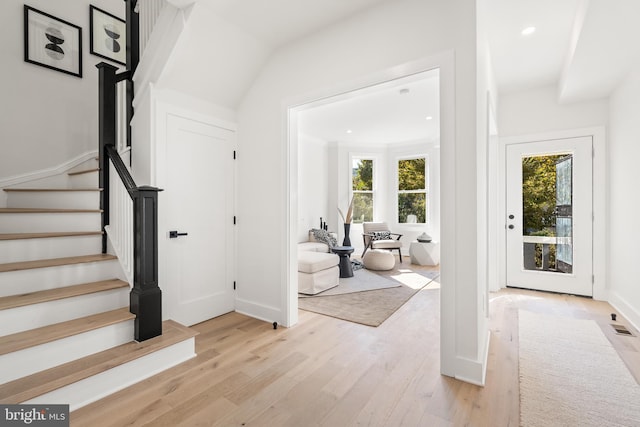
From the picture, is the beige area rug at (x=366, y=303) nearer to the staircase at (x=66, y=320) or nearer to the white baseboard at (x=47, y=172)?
the staircase at (x=66, y=320)

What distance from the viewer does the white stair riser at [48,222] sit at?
2441mm

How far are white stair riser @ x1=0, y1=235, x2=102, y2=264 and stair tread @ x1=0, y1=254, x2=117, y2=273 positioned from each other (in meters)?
0.05

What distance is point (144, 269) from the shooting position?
2219mm

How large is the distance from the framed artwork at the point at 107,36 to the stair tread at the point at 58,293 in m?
3.02

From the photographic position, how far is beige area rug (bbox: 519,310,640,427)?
168cm

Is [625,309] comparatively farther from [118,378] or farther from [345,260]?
[118,378]

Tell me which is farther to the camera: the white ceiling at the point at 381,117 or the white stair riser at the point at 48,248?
the white ceiling at the point at 381,117

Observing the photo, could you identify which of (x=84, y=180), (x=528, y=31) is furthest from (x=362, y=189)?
(x=84, y=180)

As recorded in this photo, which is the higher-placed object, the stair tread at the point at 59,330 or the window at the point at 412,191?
the window at the point at 412,191

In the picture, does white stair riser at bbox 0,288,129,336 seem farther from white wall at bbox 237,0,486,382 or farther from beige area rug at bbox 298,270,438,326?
beige area rug at bbox 298,270,438,326

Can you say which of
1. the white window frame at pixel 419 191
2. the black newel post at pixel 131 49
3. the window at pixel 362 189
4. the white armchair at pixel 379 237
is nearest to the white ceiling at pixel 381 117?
the white window frame at pixel 419 191

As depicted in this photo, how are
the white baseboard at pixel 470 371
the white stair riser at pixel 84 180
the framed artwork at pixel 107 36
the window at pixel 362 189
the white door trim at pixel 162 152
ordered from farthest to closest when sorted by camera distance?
the window at pixel 362 189
the framed artwork at pixel 107 36
the white stair riser at pixel 84 180
the white door trim at pixel 162 152
the white baseboard at pixel 470 371

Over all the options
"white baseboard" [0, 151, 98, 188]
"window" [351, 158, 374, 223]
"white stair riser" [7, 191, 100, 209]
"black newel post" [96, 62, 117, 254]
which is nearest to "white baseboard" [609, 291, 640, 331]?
"window" [351, 158, 374, 223]

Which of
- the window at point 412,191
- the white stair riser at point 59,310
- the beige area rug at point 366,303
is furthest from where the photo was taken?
the window at point 412,191
